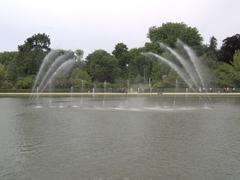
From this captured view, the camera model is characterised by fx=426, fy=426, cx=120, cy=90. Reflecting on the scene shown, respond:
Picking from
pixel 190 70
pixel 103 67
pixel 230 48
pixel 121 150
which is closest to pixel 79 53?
pixel 103 67

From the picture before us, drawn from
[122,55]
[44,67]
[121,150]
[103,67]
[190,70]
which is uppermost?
[122,55]

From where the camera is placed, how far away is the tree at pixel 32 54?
3671 inches

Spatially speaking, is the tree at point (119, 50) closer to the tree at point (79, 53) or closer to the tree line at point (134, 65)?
the tree line at point (134, 65)

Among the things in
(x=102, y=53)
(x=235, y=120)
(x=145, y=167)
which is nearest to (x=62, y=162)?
(x=145, y=167)

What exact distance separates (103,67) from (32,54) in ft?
59.2

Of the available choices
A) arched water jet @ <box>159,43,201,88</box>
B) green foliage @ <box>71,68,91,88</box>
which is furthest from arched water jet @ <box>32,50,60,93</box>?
arched water jet @ <box>159,43,201,88</box>

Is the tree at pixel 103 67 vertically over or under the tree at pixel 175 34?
under

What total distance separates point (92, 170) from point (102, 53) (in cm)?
9165

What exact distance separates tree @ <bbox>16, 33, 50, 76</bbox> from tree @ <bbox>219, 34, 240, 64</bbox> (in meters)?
41.3

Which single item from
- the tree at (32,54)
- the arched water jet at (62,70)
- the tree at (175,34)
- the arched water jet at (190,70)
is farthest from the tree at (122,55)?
the arched water jet at (190,70)

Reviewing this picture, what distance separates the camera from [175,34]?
103 metres

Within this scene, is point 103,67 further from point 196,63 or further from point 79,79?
point 196,63

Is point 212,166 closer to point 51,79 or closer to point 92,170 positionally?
point 92,170

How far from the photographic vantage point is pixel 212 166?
14.7 m
